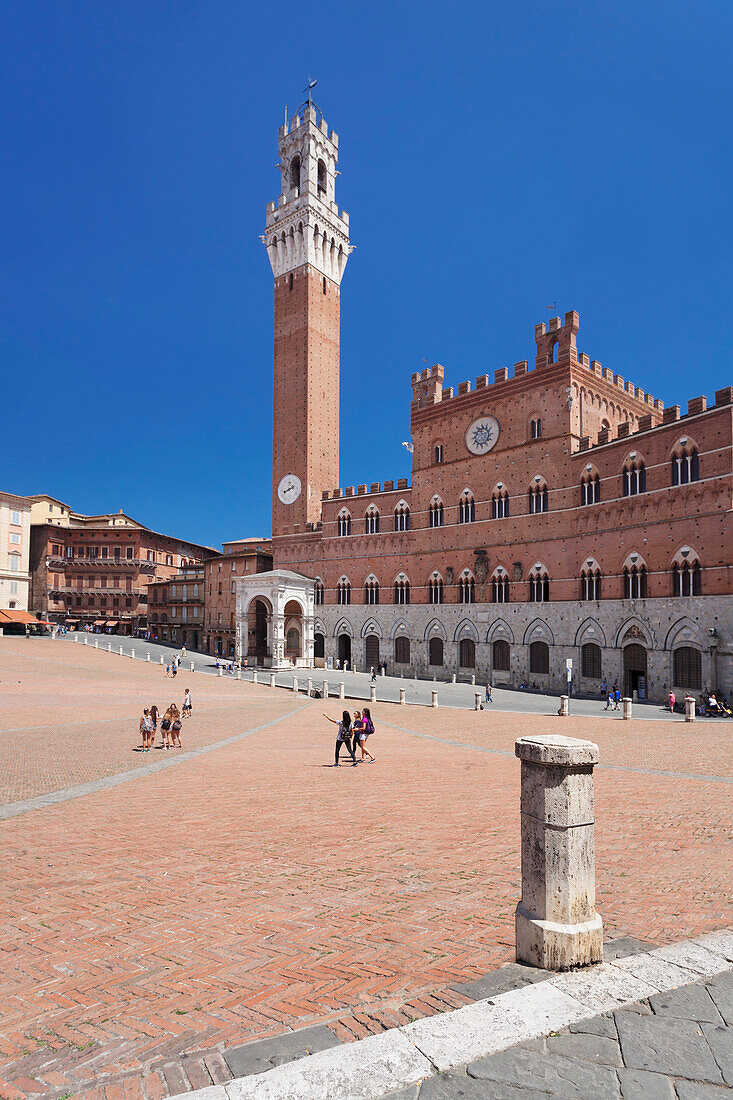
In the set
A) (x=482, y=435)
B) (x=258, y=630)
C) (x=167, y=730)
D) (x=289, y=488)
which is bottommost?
(x=167, y=730)

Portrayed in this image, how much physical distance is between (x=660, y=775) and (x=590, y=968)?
32.3ft

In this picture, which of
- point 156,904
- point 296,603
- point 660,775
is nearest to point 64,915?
point 156,904

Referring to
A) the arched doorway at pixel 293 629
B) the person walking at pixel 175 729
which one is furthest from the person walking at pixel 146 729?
the arched doorway at pixel 293 629

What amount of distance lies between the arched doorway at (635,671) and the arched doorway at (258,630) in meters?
28.1

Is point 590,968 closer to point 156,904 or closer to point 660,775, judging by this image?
point 156,904

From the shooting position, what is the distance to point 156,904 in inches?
219

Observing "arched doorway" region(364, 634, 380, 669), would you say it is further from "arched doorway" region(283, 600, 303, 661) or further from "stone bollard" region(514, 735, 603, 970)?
"stone bollard" region(514, 735, 603, 970)

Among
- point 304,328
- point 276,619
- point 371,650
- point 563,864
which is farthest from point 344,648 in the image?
point 563,864

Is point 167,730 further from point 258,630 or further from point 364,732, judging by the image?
point 258,630

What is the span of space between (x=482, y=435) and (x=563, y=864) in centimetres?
4046

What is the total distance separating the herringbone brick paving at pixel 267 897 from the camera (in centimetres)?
362

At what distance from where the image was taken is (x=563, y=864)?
12.9 feet

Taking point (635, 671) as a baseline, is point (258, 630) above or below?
above

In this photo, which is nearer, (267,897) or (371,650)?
(267,897)
